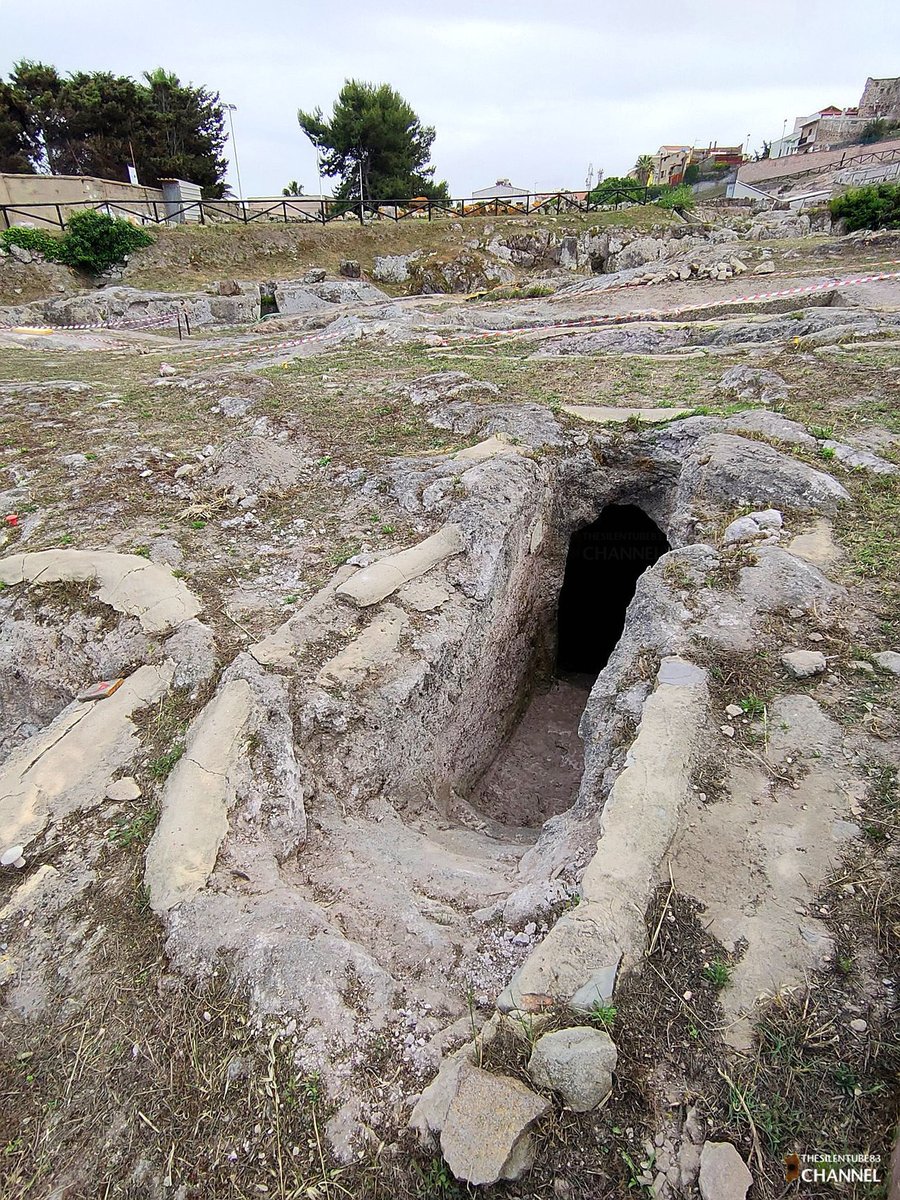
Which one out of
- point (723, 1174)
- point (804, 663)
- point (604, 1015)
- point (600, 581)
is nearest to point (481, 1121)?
point (604, 1015)

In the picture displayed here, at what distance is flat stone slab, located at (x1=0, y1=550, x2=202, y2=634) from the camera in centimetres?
526

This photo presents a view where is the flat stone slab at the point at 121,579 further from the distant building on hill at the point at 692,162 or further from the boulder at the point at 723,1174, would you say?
the distant building on hill at the point at 692,162

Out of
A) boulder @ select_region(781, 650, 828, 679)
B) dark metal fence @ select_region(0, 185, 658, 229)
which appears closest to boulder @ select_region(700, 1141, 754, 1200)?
boulder @ select_region(781, 650, 828, 679)

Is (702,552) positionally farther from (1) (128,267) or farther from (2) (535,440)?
(1) (128,267)

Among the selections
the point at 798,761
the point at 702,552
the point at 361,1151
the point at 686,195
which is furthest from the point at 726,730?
the point at 686,195

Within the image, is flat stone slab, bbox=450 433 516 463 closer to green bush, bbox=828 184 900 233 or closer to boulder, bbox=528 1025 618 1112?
boulder, bbox=528 1025 618 1112

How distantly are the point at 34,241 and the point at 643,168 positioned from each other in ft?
153

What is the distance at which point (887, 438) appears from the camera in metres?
6.61

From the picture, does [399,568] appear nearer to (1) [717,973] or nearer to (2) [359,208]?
(1) [717,973]

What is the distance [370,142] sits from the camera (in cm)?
3603

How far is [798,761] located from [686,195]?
33507 mm

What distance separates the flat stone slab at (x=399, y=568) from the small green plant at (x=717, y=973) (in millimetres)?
3536

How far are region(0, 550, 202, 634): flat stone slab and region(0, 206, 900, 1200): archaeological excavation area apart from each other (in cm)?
4

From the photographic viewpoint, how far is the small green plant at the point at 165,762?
13.0 ft
